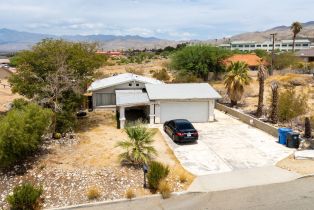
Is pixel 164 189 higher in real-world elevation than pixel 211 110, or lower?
lower

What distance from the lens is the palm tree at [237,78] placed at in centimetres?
3453

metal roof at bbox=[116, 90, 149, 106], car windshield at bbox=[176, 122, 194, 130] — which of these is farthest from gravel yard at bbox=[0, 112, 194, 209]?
metal roof at bbox=[116, 90, 149, 106]

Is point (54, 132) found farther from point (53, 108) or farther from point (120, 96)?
point (120, 96)

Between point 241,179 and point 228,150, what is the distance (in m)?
4.86

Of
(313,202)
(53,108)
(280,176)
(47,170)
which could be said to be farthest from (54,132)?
(313,202)

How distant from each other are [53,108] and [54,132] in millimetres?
1769

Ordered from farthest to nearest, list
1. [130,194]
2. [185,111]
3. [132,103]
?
1. [185,111]
2. [132,103]
3. [130,194]

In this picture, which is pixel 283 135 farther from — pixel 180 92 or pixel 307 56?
pixel 307 56

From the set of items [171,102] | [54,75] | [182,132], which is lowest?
[182,132]

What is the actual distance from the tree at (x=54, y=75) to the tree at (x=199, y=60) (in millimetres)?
28332

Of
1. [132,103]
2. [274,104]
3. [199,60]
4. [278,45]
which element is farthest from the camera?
[278,45]

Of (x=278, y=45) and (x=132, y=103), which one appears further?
(x=278, y=45)

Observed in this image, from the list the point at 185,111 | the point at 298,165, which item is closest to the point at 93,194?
the point at 298,165

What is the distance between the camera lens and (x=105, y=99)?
34.9m
